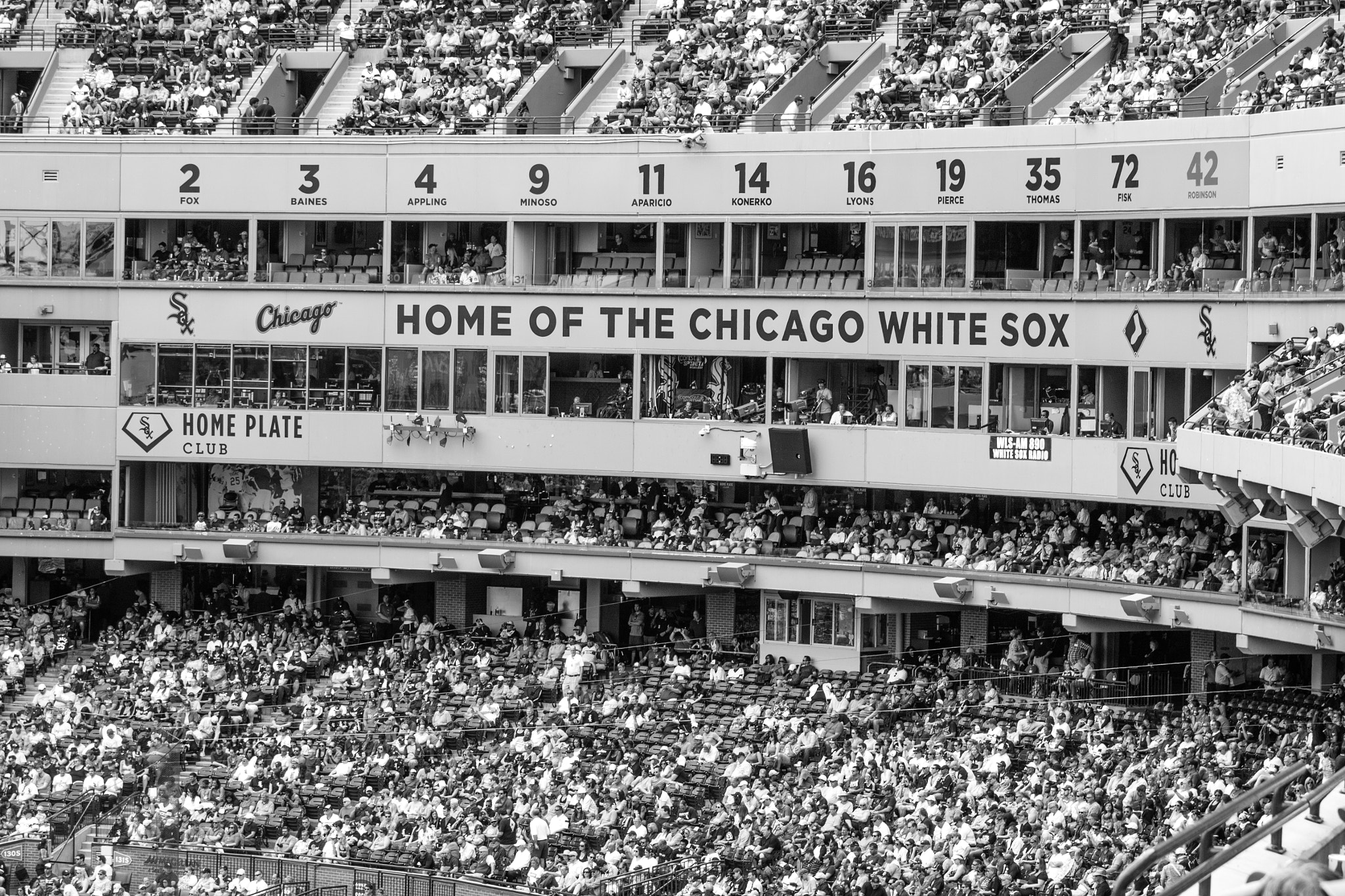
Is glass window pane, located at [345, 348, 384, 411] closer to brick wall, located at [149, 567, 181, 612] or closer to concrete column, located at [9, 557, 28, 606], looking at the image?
brick wall, located at [149, 567, 181, 612]

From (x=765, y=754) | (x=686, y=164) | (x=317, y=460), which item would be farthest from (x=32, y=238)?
(x=765, y=754)

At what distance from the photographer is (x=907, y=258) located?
37.7 m

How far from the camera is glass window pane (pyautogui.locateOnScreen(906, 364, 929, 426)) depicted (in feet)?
123

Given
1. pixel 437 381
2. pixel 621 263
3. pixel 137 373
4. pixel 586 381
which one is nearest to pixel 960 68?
pixel 621 263

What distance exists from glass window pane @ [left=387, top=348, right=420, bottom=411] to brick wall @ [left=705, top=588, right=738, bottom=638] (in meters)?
6.60

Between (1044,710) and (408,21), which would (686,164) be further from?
(1044,710)

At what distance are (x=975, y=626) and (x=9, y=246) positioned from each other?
774 inches

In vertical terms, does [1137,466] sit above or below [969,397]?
below

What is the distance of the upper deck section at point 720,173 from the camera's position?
3425cm

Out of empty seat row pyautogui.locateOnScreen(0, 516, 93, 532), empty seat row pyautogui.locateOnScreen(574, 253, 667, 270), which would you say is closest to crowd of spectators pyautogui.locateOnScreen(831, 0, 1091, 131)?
empty seat row pyautogui.locateOnScreen(574, 253, 667, 270)

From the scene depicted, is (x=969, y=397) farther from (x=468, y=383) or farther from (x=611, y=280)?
(x=468, y=383)

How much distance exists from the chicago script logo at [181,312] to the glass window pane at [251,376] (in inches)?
37.4

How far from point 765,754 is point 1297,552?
8.50m

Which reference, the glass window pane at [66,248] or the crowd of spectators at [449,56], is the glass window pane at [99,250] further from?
the crowd of spectators at [449,56]
